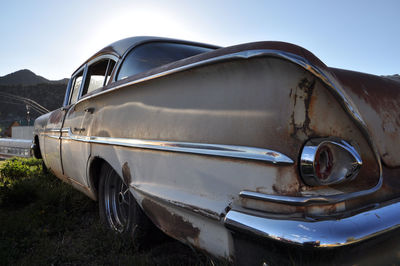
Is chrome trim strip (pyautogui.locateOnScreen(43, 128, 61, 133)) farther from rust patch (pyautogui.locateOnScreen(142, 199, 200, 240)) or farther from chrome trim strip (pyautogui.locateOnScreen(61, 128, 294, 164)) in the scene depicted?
rust patch (pyautogui.locateOnScreen(142, 199, 200, 240))

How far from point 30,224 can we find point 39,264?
0.84 meters

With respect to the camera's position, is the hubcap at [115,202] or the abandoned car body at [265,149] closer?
the abandoned car body at [265,149]

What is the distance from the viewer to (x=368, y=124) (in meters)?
1.32

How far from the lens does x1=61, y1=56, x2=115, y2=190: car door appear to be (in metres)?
2.68

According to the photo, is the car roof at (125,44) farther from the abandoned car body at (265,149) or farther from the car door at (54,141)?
the car door at (54,141)

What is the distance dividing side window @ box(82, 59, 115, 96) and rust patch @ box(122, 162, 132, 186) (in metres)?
1.17

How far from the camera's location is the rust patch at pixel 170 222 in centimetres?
147

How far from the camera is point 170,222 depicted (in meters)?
1.60

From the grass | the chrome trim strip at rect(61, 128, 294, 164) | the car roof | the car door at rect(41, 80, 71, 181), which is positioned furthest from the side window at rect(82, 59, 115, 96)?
the grass

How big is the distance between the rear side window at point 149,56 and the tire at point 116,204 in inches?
33.1

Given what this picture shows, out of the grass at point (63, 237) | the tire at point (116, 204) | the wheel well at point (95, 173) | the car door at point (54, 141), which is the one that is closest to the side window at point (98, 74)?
the car door at point (54, 141)

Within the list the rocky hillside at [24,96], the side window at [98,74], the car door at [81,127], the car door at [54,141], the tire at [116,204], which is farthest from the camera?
the rocky hillside at [24,96]

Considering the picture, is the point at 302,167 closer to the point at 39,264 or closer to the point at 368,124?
the point at 368,124

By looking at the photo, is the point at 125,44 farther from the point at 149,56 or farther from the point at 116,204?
the point at 116,204
